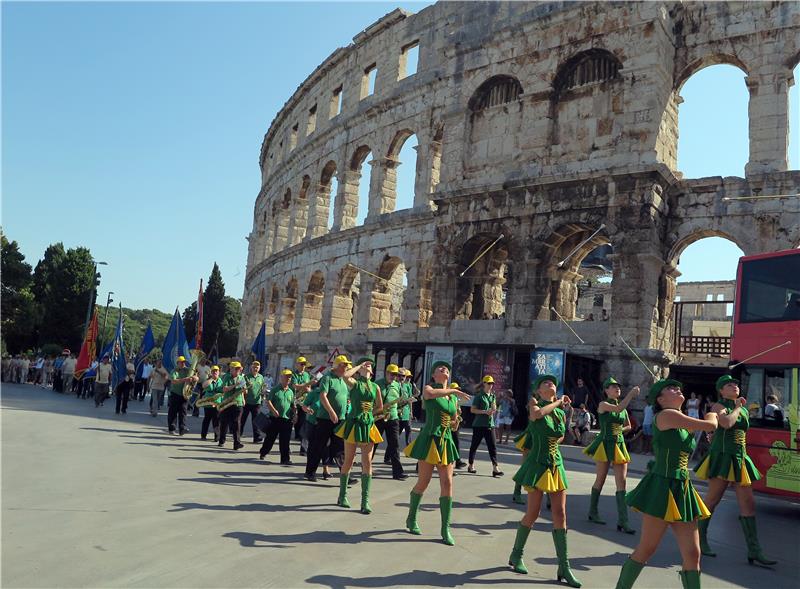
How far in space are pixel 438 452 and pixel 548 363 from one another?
36.3 ft

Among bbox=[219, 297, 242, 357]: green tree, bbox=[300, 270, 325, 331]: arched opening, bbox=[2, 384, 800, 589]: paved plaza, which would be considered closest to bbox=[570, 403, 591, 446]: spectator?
bbox=[2, 384, 800, 589]: paved plaza

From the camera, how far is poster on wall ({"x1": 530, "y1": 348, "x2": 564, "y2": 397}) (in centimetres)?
1642

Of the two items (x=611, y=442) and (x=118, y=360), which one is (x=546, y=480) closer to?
(x=611, y=442)

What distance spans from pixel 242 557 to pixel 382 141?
2148 centimetres

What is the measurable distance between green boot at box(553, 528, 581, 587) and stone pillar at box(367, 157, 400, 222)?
65.0 ft

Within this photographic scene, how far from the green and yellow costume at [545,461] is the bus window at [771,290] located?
550 centimetres

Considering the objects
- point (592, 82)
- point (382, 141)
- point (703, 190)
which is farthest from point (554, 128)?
point (382, 141)

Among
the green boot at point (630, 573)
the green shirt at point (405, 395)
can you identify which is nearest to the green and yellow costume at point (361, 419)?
the green shirt at point (405, 395)

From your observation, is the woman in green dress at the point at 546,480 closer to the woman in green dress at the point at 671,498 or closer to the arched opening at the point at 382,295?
the woman in green dress at the point at 671,498

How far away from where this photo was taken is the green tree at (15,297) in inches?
1665

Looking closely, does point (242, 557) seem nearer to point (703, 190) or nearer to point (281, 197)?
point (703, 190)

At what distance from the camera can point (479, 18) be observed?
72.3 feet

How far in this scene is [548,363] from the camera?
1681cm

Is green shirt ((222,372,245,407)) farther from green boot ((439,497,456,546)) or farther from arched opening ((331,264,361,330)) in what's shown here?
arched opening ((331,264,361,330))
